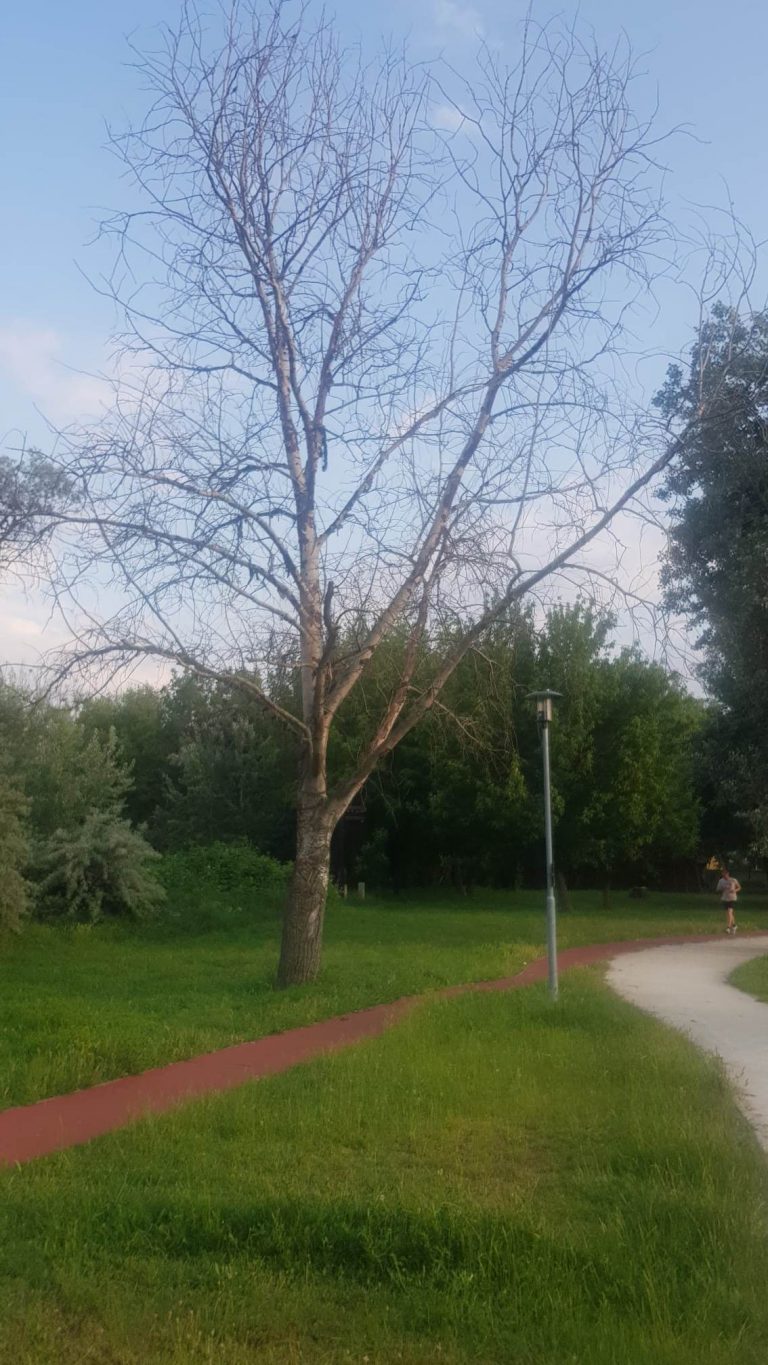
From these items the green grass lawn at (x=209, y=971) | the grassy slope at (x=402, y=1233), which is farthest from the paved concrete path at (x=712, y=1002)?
the green grass lawn at (x=209, y=971)

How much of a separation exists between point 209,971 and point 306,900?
3450 mm

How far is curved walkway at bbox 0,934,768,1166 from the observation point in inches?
302

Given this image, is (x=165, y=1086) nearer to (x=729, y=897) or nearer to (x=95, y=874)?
(x=95, y=874)

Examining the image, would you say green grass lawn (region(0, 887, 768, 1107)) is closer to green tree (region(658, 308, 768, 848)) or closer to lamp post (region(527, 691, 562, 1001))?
lamp post (region(527, 691, 562, 1001))

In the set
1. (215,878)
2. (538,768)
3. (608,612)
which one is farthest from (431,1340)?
(538,768)

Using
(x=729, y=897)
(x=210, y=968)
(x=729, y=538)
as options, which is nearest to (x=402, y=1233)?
(x=210, y=968)

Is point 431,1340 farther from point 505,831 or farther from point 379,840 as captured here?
point 379,840

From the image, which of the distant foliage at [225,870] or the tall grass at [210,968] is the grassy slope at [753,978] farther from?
the distant foliage at [225,870]

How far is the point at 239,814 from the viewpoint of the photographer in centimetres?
4303

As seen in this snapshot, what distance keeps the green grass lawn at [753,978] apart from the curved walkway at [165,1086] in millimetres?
4367

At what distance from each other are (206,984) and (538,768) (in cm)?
1935

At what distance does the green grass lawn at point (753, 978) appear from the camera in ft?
51.7

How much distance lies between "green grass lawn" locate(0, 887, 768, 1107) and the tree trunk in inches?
13.7

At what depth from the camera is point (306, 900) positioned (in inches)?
591
